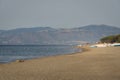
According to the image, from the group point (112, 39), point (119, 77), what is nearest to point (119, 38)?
point (112, 39)

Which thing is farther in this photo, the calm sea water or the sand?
the calm sea water

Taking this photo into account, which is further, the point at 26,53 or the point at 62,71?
the point at 26,53

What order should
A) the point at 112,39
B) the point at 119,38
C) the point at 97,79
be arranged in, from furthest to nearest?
the point at 112,39
the point at 119,38
the point at 97,79

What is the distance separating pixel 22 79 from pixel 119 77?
15.4 ft

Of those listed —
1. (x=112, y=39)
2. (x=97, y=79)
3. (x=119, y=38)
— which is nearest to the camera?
(x=97, y=79)

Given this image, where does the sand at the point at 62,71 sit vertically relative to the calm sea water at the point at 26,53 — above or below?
above

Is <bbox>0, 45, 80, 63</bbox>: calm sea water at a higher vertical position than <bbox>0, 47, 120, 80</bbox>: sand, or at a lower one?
lower

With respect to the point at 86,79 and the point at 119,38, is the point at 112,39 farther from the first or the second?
the point at 86,79

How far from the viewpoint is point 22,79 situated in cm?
1406

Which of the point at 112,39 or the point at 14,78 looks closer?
the point at 14,78

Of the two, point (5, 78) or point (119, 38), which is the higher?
point (5, 78)

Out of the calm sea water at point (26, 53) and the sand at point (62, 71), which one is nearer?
the sand at point (62, 71)

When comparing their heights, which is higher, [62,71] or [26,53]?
[62,71]

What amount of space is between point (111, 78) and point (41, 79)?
334cm
